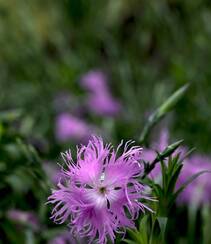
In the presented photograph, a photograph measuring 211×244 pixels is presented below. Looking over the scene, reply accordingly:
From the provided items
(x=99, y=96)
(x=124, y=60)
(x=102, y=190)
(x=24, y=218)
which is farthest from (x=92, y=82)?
(x=102, y=190)

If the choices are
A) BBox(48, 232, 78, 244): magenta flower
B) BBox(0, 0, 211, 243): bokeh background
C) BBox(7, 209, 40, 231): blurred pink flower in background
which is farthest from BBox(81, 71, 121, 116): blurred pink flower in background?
BBox(48, 232, 78, 244): magenta flower

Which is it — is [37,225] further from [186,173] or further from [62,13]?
[62,13]

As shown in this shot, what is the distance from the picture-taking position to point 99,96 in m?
2.48

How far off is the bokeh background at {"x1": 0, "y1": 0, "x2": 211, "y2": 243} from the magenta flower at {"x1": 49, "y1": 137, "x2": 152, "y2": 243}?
18.7 inches

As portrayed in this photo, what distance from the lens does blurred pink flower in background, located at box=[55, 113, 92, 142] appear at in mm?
2074

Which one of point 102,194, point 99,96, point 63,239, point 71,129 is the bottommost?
point 102,194

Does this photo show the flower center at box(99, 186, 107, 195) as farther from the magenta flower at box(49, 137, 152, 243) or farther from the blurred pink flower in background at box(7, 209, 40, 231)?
the blurred pink flower in background at box(7, 209, 40, 231)

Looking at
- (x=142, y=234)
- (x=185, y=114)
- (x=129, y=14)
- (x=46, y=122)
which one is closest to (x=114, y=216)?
(x=142, y=234)

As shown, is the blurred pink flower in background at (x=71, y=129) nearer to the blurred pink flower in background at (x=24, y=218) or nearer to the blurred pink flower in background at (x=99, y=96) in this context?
the blurred pink flower in background at (x=99, y=96)

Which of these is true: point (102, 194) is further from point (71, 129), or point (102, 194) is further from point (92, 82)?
point (92, 82)

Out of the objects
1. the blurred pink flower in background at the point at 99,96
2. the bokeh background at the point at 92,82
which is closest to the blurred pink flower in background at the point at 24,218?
the bokeh background at the point at 92,82

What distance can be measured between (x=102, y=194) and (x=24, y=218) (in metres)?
0.56

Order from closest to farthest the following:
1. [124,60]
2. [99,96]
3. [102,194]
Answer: [102,194] → [99,96] → [124,60]

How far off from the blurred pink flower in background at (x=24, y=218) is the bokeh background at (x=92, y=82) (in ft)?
0.05
